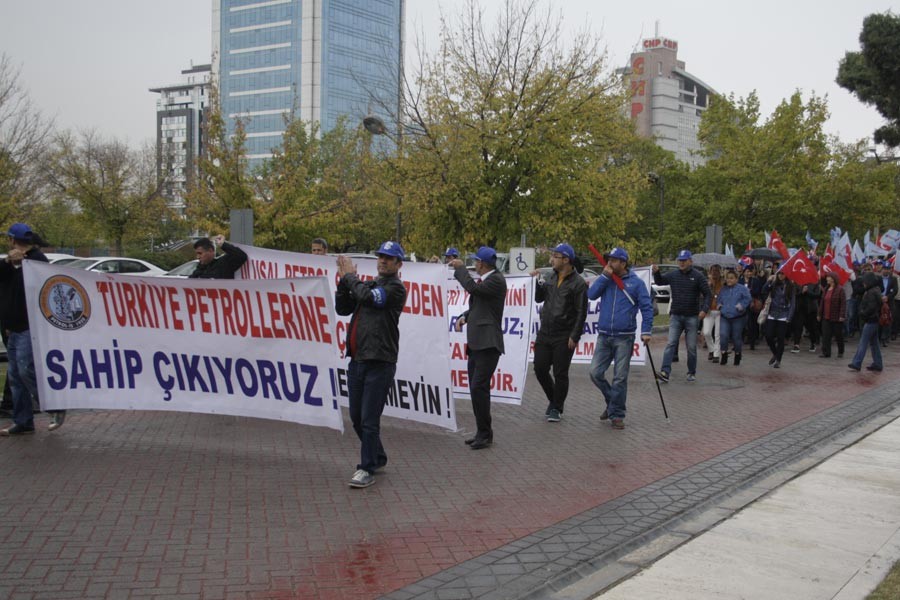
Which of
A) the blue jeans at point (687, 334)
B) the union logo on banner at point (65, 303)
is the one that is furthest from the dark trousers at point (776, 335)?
the union logo on banner at point (65, 303)

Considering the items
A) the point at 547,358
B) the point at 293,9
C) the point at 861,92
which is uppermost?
the point at 293,9

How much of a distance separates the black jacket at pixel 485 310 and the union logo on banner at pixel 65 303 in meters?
3.43

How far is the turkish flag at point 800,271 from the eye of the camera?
16188 millimetres

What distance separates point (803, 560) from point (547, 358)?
447 centimetres

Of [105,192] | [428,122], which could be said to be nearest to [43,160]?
[105,192]

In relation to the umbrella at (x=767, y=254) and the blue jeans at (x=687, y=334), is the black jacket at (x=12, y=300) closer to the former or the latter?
the blue jeans at (x=687, y=334)

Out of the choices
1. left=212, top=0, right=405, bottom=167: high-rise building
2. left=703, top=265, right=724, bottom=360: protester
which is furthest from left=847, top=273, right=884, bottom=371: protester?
left=212, top=0, right=405, bottom=167: high-rise building

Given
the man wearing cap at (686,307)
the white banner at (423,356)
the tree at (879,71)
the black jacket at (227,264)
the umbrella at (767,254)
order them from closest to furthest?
the white banner at (423,356), the black jacket at (227,264), the man wearing cap at (686,307), the umbrella at (767,254), the tree at (879,71)

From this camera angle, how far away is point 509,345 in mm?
10492

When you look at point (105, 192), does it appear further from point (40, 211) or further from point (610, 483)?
point (610, 483)

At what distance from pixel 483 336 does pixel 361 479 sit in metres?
2.09

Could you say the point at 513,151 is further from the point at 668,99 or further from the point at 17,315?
the point at 668,99

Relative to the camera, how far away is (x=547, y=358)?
9.44 m

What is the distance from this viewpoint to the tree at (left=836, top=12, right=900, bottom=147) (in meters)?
26.1
